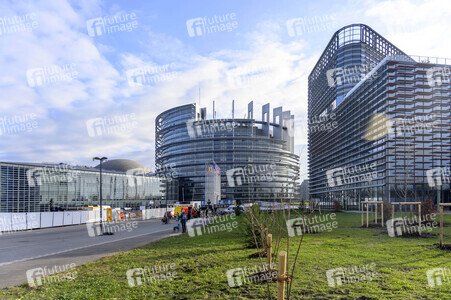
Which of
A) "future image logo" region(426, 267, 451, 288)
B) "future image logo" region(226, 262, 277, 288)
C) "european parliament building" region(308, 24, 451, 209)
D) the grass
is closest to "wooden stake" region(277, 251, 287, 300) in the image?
the grass

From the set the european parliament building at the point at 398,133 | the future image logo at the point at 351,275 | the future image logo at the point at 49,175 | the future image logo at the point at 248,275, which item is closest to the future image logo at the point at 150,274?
the future image logo at the point at 248,275

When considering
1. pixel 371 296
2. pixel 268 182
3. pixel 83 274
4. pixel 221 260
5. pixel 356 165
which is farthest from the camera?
pixel 268 182

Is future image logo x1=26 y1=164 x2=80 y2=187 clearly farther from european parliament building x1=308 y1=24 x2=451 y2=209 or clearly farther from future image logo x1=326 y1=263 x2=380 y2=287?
future image logo x1=326 y1=263 x2=380 y2=287

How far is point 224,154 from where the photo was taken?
12369 cm

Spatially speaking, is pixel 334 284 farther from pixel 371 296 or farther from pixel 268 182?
pixel 268 182

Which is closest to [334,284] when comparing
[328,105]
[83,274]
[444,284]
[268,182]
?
[444,284]

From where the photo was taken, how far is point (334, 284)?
24.4 ft

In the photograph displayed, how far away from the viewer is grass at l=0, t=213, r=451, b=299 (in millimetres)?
6844

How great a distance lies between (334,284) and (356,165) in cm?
7617

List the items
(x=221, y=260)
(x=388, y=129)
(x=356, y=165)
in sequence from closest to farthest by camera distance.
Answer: (x=221, y=260) < (x=388, y=129) < (x=356, y=165)

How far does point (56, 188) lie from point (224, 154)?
229 feet

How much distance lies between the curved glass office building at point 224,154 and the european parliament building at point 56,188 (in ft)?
117

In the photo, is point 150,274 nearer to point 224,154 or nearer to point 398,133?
point 398,133

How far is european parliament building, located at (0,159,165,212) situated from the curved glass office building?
3556 cm
